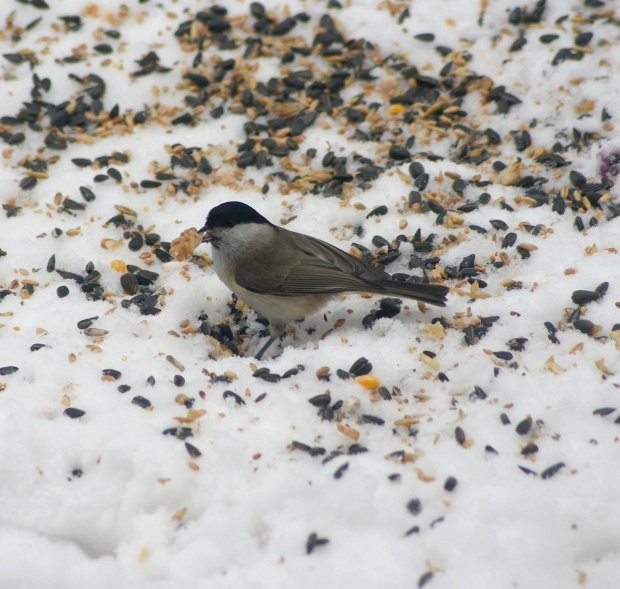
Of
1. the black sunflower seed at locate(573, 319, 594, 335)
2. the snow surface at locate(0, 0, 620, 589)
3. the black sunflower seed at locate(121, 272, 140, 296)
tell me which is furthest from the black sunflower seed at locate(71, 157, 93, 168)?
the black sunflower seed at locate(573, 319, 594, 335)

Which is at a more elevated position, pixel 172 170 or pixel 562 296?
pixel 562 296

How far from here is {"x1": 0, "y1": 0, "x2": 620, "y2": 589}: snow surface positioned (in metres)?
1.92

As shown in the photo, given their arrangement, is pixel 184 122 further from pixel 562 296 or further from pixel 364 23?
pixel 562 296

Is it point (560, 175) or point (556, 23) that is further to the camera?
point (556, 23)

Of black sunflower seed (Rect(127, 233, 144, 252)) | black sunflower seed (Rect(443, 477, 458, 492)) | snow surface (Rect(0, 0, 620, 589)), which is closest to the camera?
snow surface (Rect(0, 0, 620, 589))

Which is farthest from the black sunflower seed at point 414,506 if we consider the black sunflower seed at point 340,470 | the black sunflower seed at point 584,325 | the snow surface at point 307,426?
the black sunflower seed at point 584,325

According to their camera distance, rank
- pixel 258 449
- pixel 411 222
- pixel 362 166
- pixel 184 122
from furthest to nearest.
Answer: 1. pixel 184 122
2. pixel 362 166
3. pixel 411 222
4. pixel 258 449

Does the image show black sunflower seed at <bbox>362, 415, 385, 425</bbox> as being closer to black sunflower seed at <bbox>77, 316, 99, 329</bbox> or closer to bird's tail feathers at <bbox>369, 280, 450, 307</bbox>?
bird's tail feathers at <bbox>369, 280, 450, 307</bbox>

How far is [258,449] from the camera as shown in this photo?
2.21m

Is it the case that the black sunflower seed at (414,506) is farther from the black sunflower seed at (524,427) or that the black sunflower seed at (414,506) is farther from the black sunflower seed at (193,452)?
the black sunflower seed at (193,452)

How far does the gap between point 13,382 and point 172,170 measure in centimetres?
162

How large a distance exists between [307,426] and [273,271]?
0.87 metres

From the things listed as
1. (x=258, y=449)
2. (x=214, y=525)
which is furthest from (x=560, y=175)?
(x=214, y=525)

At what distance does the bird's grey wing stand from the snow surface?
20cm
